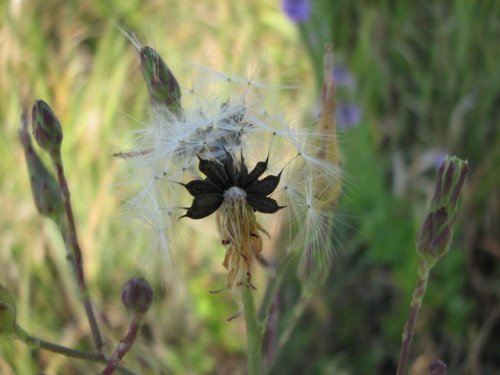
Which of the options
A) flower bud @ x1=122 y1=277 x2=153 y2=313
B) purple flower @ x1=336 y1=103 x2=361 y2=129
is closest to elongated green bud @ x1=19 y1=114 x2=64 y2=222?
flower bud @ x1=122 y1=277 x2=153 y2=313

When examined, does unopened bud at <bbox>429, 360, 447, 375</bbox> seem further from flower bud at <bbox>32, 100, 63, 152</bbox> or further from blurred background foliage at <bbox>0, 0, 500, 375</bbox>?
Result: blurred background foliage at <bbox>0, 0, 500, 375</bbox>

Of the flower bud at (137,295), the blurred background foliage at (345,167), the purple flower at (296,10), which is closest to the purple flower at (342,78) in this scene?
the blurred background foliage at (345,167)

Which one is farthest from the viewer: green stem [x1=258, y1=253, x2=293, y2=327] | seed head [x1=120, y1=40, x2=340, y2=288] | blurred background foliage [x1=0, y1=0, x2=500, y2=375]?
blurred background foliage [x1=0, y1=0, x2=500, y2=375]

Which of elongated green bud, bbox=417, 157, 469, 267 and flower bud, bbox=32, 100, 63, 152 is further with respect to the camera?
flower bud, bbox=32, 100, 63, 152

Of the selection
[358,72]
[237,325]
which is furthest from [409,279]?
[358,72]

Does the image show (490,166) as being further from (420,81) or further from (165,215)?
(165,215)

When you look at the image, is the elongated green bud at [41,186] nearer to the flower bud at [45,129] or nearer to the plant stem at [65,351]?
the flower bud at [45,129]
